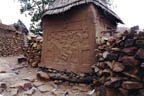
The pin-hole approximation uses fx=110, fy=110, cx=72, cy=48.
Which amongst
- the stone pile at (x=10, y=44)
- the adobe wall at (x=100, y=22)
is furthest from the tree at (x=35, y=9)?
the adobe wall at (x=100, y=22)

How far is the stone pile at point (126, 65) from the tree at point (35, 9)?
382 inches

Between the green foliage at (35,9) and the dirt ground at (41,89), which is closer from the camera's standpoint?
the dirt ground at (41,89)

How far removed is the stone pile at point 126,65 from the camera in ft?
6.70

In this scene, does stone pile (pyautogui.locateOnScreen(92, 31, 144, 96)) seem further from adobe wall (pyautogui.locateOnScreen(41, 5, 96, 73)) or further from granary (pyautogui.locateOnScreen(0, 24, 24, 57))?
granary (pyautogui.locateOnScreen(0, 24, 24, 57))

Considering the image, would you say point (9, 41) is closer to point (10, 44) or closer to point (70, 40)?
point (10, 44)

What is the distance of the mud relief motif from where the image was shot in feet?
11.9

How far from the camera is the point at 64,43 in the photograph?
13.4 ft

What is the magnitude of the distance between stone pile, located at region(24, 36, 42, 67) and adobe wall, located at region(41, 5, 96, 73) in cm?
86

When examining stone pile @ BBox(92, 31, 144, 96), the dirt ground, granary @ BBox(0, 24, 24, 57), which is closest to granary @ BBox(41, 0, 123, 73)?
the dirt ground

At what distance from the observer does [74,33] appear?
12.6ft

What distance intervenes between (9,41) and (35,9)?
178 inches

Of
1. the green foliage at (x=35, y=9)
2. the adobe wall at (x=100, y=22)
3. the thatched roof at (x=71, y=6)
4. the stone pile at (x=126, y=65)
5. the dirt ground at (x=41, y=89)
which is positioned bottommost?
the dirt ground at (x=41, y=89)

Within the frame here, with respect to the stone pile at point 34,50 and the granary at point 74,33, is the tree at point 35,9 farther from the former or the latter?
the granary at point 74,33

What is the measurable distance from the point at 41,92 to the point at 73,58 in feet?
4.75
